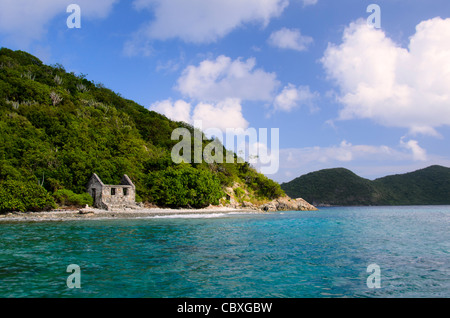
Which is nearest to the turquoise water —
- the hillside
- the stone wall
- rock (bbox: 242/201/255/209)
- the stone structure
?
the stone structure

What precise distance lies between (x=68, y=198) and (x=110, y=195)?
558 cm

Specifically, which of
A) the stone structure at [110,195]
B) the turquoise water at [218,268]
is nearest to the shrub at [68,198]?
the stone structure at [110,195]

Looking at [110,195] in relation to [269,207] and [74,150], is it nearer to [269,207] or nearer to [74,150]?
[74,150]

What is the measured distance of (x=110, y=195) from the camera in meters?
44.6

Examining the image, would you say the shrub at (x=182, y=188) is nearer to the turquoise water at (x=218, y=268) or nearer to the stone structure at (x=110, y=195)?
the stone structure at (x=110, y=195)

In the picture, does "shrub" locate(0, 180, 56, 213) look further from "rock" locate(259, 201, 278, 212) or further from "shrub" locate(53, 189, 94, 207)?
"rock" locate(259, 201, 278, 212)

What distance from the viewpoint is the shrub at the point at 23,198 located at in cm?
3569

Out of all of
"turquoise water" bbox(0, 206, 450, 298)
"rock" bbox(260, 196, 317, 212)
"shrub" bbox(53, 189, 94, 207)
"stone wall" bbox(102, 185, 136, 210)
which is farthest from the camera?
"rock" bbox(260, 196, 317, 212)

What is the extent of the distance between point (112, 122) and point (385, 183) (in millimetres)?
165863

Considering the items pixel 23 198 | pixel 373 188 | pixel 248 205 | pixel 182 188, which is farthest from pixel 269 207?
pixel 373 188

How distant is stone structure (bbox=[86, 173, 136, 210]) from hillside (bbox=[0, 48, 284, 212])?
7.85 feet

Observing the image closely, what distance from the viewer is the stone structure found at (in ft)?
144
